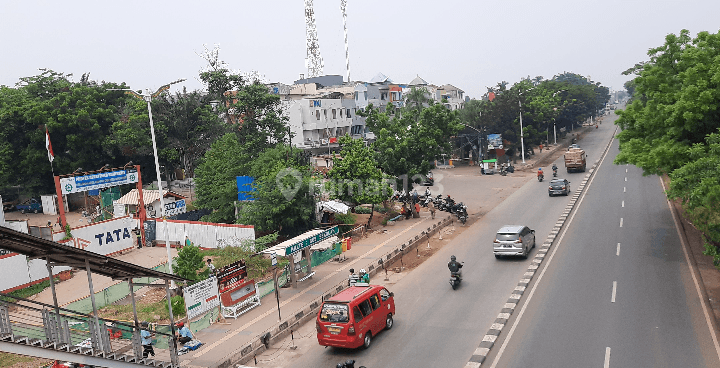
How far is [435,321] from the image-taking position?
17062 millimetres

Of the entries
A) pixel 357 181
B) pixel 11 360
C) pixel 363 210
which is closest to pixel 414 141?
pixel 357 181

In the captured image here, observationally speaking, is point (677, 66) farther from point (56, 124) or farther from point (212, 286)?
point (56, 124)

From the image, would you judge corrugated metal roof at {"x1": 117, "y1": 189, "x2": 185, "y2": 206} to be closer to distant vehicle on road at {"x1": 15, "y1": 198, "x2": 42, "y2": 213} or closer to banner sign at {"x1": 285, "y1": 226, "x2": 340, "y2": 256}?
distant vehicle on road at {"x1": 15, "y1": 198, "x2": 42, "y2": 213}

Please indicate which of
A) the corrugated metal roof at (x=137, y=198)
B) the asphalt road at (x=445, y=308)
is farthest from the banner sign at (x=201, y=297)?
the corrugated metal roof at (x=137, y=198)

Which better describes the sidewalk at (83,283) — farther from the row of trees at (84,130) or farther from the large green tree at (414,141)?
the row of trees at (84,130)

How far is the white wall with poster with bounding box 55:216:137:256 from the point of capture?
28.8m

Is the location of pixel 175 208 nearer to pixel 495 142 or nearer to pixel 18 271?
pixel 18 271

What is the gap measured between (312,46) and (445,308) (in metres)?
84.8

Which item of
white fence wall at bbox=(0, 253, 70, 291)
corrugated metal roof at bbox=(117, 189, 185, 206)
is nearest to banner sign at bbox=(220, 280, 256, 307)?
white fence wall at bbox=(0, 253, 70, 291)

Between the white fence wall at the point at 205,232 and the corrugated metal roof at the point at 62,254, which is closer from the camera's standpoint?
the corrugated metal roof at the point at 62,254

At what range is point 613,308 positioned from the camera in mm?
16719

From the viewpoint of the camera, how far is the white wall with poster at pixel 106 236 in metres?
28.8

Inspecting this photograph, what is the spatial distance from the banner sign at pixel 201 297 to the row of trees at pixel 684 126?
52.5ft

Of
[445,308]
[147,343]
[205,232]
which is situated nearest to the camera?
[147,343]
